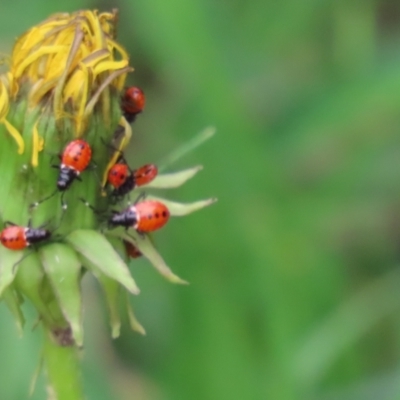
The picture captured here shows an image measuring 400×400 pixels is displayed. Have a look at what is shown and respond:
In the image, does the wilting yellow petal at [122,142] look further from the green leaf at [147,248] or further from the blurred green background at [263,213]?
the blurred green background at [263,213]

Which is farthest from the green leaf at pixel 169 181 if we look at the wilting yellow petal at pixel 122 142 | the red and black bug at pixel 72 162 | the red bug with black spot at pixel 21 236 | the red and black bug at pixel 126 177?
the red bug with black spot at pixel 21 236

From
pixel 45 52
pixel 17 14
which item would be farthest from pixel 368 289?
pixel 45 52

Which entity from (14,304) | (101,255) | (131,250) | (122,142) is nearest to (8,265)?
(14,304)

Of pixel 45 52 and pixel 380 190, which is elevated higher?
pixel 45 52

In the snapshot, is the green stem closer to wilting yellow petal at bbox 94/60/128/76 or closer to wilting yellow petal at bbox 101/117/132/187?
wilting yellow petal at bbox 101/117/132/187

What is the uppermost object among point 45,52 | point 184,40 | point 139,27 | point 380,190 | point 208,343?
point 139,27

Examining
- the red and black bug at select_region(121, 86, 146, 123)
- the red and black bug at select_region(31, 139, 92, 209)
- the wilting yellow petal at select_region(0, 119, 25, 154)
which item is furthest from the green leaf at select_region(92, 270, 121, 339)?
the red and black bug at select_region(121, 86, 146, 123)

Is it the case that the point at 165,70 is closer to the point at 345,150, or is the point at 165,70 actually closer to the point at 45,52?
the point at 345,150
